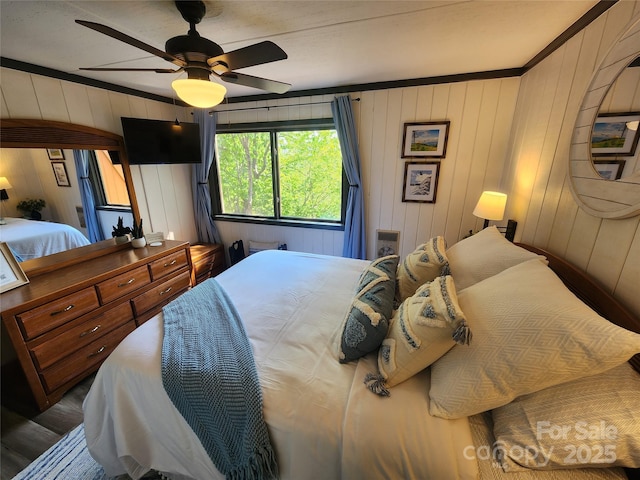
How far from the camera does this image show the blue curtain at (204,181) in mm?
3264

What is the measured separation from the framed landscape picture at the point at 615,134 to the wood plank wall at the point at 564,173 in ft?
0.86

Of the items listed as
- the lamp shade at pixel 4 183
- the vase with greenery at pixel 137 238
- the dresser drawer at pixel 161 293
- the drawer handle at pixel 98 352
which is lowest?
the drawer handle at pixel 98 352

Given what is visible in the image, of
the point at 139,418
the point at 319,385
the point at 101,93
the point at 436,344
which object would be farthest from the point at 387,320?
the point at 101,93

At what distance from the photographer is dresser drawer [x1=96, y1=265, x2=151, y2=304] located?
1.99m

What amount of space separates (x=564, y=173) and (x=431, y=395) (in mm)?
1444

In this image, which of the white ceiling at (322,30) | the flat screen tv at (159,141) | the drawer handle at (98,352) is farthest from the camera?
the flat screen tv at (159,141)

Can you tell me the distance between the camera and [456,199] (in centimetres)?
270

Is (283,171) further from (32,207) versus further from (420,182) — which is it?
(32,207)

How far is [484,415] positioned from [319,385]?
Result: 62 centimetres

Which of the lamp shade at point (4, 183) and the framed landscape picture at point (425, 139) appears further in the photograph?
the framed landscape picture at point (425, 139)

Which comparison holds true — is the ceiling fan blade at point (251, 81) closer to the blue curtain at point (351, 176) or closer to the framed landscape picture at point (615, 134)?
the blue curtain at point (351, 176)

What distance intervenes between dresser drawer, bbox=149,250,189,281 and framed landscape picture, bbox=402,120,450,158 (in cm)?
268

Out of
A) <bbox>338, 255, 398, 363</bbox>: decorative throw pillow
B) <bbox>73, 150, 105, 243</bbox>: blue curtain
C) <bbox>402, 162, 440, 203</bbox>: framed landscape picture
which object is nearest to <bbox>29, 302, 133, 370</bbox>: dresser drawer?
<bbox>73, 150, 105, 243</bbox>: blue curtain

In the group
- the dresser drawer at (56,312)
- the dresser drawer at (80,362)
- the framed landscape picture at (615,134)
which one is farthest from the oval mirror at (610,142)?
the dresser drawer at (80,362)
